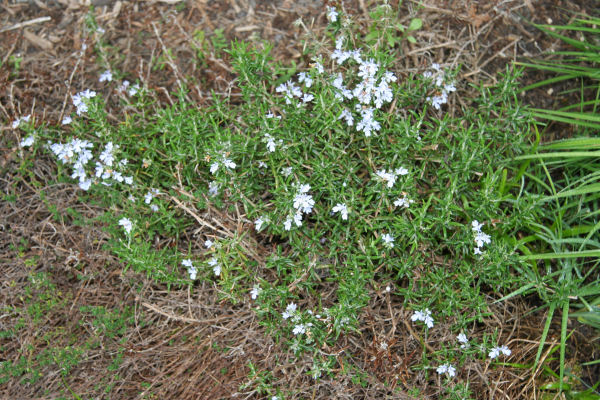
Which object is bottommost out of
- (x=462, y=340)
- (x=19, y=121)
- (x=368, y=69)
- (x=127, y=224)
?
(x=462, y=340)

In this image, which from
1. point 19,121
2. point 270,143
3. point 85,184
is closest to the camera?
point 270,143

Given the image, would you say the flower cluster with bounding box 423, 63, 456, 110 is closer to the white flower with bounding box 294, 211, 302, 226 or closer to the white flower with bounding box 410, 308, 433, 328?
the white flower with bounding box 294, 211, 302, 226

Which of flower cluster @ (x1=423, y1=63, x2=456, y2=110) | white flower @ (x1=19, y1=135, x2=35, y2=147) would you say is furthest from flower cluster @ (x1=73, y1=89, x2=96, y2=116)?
flower cluster @ (x1=423, y1=63, x2=456, y2=110)

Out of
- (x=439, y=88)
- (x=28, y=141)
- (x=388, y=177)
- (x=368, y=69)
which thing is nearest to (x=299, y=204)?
(x=388, y=177)

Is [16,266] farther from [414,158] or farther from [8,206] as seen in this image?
[414,158]

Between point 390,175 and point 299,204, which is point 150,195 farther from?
point 390,175

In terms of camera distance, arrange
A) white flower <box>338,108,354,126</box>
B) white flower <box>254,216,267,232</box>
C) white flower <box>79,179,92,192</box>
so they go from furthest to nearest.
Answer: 1. white flower <box>79,179,92,192</box>
2. white flower <box>338,108,354,126</box>
3. white flower <box>254,216,267,232</box>
